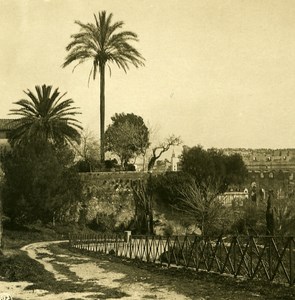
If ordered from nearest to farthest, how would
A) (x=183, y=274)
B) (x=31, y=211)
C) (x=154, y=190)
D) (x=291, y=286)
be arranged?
1. (x=291, y=286)
2. (x=183, y=274)
3. (x=31, y=211)
4. (x=154, y=190)

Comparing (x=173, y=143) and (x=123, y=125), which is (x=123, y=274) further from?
(x=123, y=125)

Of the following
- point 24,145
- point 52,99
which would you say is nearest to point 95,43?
point 52,99

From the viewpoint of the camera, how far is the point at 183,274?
1678 cm

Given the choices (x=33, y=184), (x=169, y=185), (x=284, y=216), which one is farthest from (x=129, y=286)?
(x=169, y=185)

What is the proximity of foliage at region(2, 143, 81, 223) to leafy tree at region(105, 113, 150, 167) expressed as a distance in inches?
588

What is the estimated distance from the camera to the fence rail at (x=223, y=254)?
1455 centimetres

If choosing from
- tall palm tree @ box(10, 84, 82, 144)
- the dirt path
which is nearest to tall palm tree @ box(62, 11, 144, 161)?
tall palm tree @ box(10, 84, 82, 144)

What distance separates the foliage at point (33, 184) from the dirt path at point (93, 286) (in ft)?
55.3

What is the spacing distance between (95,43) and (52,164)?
1016 centimetres

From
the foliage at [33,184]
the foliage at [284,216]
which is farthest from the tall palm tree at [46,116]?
the foliage at [284,216]

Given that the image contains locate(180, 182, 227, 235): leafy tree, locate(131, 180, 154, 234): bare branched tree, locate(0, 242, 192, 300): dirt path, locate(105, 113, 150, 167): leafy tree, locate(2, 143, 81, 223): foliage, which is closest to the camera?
locate(0, 242, 192, 300): dirt path

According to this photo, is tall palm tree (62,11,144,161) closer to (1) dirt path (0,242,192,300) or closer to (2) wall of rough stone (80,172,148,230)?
(2) wall of rough stone (80,172,148,230)

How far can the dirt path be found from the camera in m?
12.5

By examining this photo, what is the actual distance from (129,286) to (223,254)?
9.33 m
